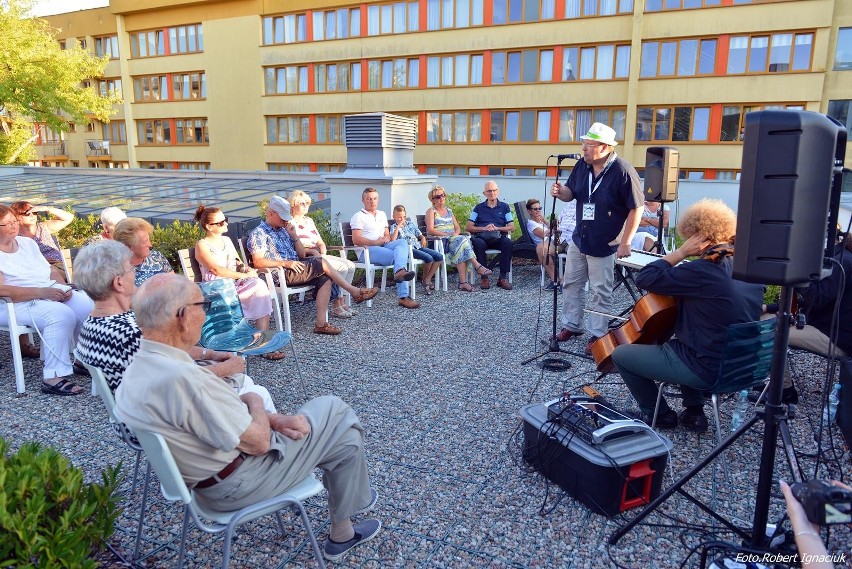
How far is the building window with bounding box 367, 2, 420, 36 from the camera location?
25016 mm

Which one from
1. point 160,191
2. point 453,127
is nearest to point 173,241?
point 160,191

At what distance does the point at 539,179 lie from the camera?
19.4m

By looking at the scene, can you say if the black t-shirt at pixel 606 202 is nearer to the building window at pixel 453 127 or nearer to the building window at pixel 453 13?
the building window at pixel 453 127

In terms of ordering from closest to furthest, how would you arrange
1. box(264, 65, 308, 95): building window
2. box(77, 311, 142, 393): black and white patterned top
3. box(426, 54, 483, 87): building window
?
box(77, 311, 142, 393): black and white patterned top → box(426, 54, 483, 87): building window → box(264, 65, 308, 95): building window

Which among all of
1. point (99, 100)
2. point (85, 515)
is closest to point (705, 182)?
point (85, 515)

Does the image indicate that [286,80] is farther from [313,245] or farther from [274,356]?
[274,356]

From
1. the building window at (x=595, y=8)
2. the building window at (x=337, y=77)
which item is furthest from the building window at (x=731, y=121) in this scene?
the building window at (x=337, y=77)

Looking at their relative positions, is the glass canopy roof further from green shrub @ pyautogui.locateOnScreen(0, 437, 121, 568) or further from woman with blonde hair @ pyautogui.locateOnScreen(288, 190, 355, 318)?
green shrub @ pyautogui.locateOnScreen(0, 437, 121, 568)

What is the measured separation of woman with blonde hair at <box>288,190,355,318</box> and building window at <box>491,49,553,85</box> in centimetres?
1948

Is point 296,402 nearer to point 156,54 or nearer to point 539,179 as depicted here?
point 539,179

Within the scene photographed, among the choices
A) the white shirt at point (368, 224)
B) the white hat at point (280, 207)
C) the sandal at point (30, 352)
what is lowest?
the sandal at point (30, 352)

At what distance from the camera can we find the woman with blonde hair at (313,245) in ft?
19.8

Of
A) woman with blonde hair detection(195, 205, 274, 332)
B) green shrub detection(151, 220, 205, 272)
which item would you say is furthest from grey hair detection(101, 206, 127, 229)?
green shrub detection(151, 220, 205, 272)

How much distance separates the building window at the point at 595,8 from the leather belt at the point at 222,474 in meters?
23.5
